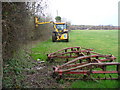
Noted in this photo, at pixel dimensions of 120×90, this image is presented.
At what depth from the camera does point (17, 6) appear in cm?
460

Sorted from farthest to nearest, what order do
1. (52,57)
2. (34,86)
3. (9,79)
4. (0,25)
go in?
(52,57) < (9,79) < (34,86) < (0,25)

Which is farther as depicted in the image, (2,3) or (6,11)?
(6,11)

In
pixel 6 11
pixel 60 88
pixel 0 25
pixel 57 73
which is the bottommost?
pixel 60 88

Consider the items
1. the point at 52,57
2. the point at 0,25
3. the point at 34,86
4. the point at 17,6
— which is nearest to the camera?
the point at 0,25

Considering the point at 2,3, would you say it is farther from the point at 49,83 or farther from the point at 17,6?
the point at 49,83

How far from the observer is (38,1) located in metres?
6.41

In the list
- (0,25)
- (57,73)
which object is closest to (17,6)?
(0,25)

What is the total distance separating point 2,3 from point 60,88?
265 centimetres

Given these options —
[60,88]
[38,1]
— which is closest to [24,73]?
[60,88]

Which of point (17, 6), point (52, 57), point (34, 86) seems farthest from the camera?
point (52, 57)

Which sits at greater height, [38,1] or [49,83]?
[38,1]

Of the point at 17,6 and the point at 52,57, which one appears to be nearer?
the point at 17,6

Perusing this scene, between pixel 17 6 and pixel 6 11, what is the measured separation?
641 millimetres

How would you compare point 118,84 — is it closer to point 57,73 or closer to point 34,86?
point 57,73
